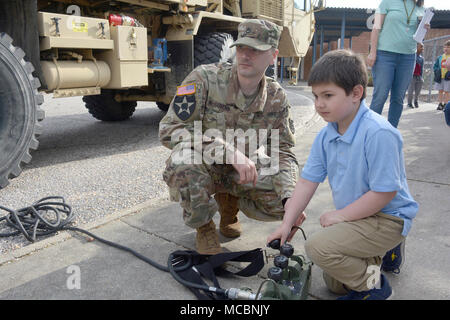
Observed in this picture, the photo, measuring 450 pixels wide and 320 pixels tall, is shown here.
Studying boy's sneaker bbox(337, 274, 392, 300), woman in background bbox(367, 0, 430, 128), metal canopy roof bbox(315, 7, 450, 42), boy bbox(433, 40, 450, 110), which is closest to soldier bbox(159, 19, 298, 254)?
boy's sneaker bbox(337, 274, 392, 300)

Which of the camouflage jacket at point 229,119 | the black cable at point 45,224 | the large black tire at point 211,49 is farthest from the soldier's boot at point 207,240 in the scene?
the large black tire at point 211,49

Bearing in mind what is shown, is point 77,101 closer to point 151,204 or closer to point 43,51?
point 43,51

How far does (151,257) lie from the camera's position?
203 centimetres

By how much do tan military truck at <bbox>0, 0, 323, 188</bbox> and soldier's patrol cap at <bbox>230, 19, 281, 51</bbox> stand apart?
2009mm

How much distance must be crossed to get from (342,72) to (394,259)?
90 cm

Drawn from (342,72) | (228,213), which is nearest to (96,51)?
(228,213)

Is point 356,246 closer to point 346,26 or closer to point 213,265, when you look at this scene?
point 213,265

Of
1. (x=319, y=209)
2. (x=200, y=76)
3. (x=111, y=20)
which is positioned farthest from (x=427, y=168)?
(x=111, y=20)

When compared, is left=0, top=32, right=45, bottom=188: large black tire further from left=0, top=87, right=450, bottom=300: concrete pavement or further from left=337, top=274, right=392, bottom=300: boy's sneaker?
left=337, top=274, right=392, bottom=300: boy's sneaker

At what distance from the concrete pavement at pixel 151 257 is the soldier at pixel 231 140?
0.26 m

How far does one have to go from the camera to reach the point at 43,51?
3.59 meters

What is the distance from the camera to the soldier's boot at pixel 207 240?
199 centimetres

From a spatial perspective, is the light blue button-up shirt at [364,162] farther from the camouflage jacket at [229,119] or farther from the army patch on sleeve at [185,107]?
the army patch on sleeve at [185,107]
